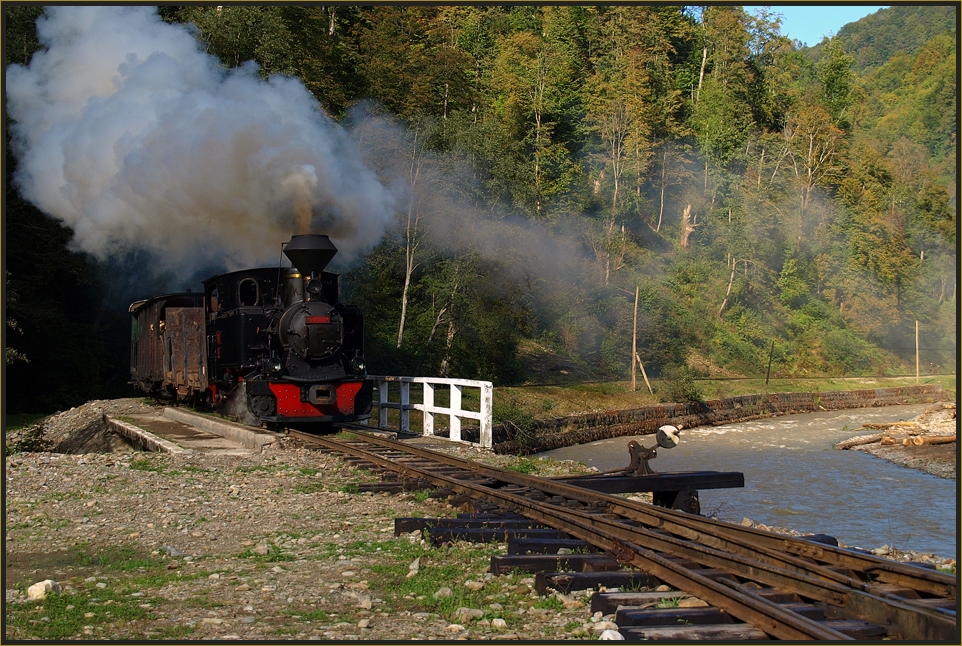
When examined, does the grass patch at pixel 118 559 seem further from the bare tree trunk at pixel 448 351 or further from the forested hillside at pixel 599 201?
the bare tree trunk at pixel 448 351

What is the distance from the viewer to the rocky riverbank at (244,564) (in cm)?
518

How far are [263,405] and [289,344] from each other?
1174mm

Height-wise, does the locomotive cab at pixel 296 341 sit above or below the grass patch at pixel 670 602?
above

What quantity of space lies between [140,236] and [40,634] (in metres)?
17.4

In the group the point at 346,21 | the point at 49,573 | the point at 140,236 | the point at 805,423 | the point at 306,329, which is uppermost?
the point at 346,21

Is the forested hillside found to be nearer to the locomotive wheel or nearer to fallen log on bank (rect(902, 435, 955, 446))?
the locomotive wheel

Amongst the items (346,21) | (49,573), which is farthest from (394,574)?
(346,21)

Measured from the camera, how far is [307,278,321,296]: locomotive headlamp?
51.2ft

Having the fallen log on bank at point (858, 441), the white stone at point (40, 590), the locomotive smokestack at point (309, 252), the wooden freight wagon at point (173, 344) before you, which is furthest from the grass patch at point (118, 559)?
the fallen log on bank at point (858, 441)

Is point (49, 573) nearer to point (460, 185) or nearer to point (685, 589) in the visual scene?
point (685, 589)

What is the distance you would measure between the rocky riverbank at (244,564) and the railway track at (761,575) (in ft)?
2.15

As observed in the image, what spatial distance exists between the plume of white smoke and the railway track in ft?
37.7

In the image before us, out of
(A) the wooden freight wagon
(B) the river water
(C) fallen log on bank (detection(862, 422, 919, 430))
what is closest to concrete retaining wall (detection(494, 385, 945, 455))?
(B) the river water

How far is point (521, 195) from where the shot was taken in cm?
3616
